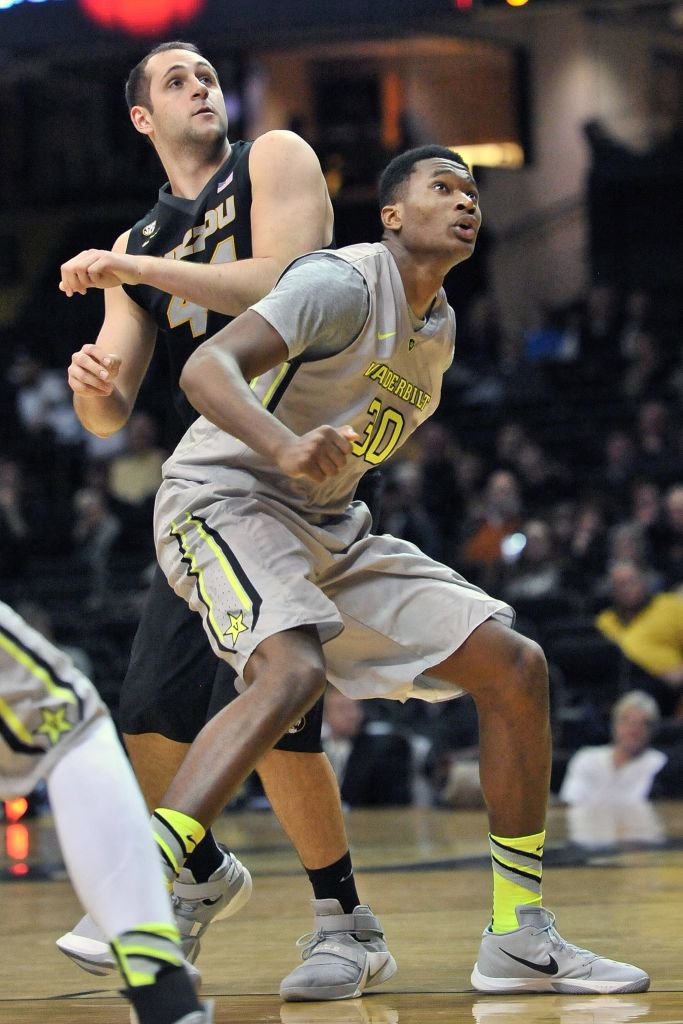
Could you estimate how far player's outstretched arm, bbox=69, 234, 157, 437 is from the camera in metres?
3.57

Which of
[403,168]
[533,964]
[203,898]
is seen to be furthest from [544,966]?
[403,168]

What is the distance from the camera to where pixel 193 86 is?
4.01 m

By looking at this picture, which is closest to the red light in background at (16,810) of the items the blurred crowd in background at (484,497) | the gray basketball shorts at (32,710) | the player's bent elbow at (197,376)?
the blurred crowd in background at (484,497)

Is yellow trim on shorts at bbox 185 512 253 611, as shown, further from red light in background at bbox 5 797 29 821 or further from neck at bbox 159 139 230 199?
red light in background at bbox 5 797 29 821

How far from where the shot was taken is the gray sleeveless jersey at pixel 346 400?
3.42 metres

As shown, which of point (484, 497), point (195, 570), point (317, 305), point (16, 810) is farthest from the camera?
point (484, 497)

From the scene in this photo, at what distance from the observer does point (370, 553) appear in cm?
357

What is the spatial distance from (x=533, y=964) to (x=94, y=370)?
62.9 inches

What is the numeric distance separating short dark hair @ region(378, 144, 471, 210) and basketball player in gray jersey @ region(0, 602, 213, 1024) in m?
1.61

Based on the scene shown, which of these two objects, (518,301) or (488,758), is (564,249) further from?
(488,758)

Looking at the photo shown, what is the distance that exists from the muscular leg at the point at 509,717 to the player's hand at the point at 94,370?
97cm

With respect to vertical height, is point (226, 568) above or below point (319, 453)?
below

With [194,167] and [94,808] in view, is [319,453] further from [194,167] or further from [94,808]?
[194,167]

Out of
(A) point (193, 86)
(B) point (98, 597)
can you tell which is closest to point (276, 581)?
(A) point (193, 86)
